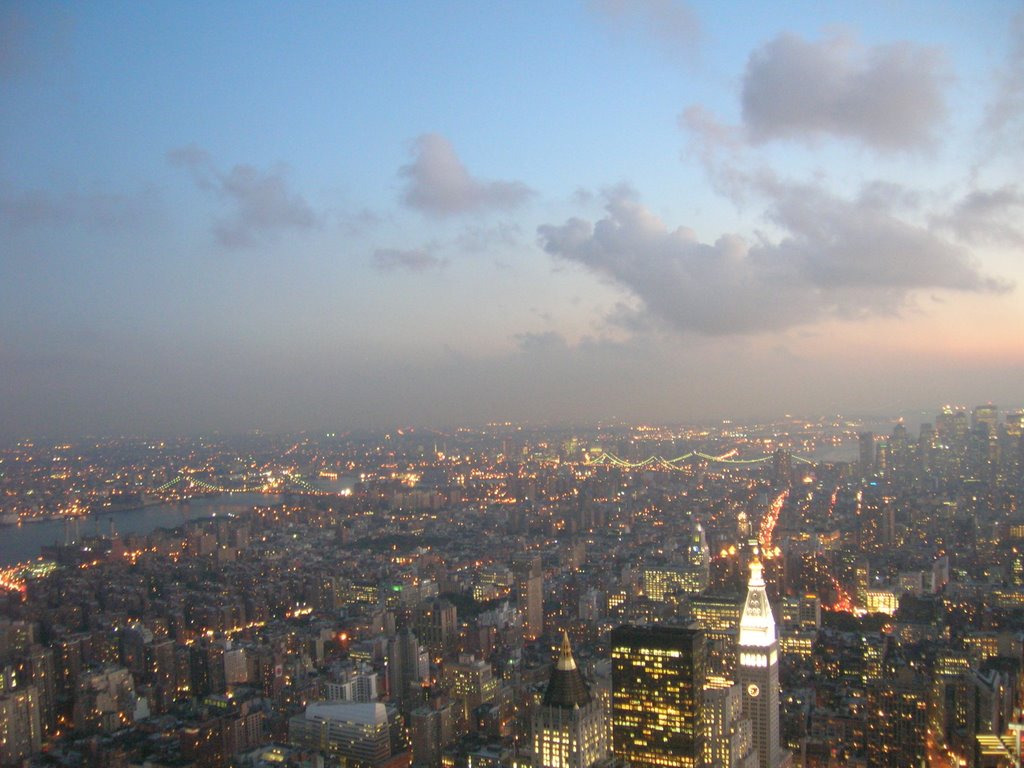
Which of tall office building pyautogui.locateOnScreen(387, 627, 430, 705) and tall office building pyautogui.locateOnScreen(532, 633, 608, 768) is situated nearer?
tall office building pyautogui.locateOnScreen(532, 633, 608, 768)

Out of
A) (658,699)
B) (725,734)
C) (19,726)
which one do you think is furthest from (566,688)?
(19,726)

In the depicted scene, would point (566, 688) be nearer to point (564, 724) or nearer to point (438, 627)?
point (564, 724)

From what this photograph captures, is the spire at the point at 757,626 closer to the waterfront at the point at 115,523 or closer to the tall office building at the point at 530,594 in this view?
the tall office building at the point at 530,594

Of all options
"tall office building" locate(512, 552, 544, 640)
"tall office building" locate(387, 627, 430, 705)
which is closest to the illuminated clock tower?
"tall office building" locate(387, 627, 430, 705)

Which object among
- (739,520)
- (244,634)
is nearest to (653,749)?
(244,634)

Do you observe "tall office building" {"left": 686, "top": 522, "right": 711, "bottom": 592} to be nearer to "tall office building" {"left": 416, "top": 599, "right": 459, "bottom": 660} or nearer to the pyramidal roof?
"tall office building" {"left": 416, "top": 599, "right": 459, "bottom": 660}

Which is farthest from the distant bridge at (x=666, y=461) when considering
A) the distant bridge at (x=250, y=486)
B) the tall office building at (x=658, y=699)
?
the tall office building at (x=658, y=699)
